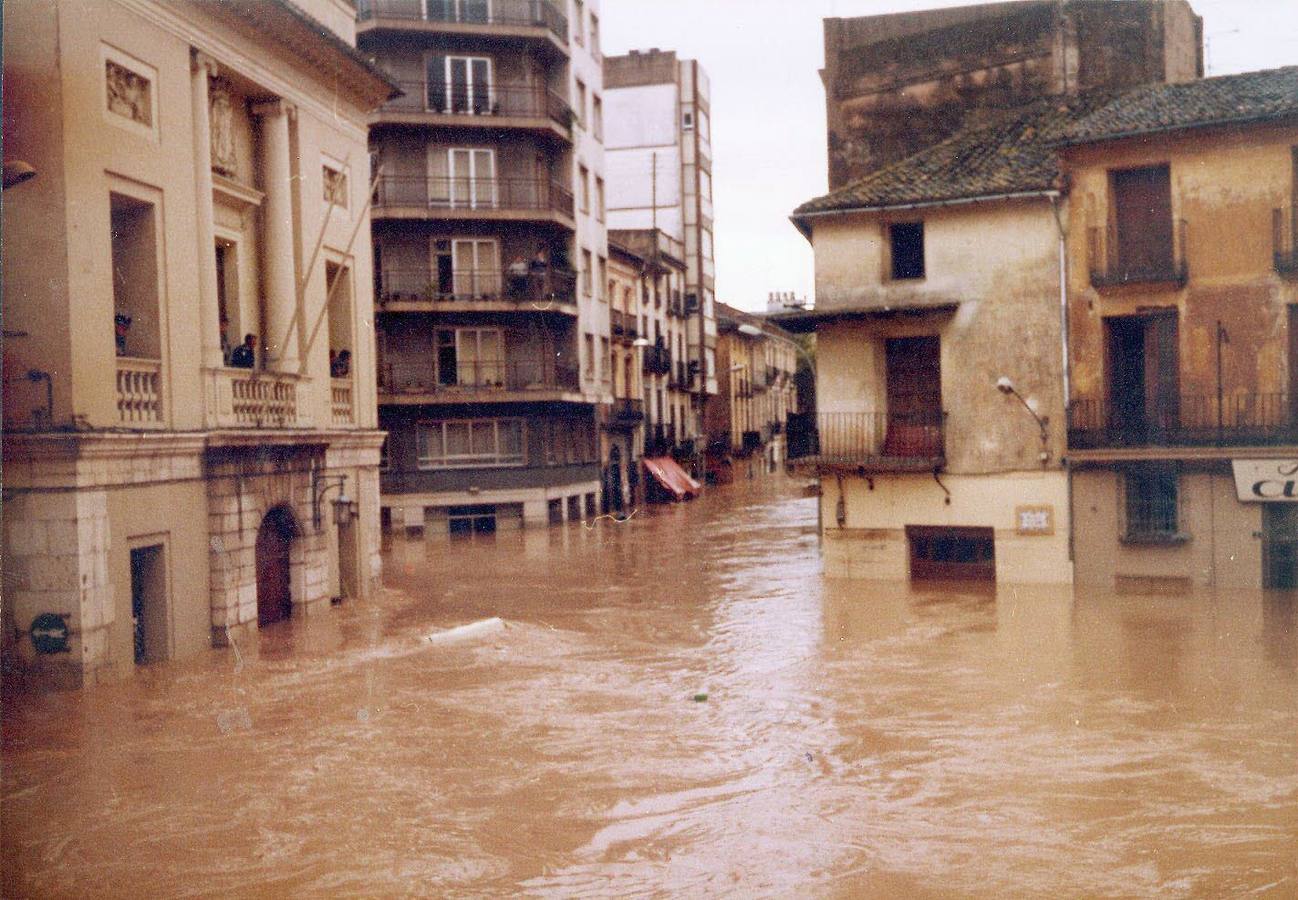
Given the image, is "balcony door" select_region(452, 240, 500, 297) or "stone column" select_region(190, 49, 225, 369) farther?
"balcony door" select_region(452, 240, 500, 297)

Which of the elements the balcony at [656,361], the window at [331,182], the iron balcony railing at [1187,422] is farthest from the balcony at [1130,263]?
the balcony at [656,361]

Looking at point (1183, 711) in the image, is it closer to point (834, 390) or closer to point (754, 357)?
point (834, 390)

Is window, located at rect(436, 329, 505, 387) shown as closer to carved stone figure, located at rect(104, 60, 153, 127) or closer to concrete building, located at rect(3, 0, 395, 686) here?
concrete building, located at rect(3, 0, 395, 686)

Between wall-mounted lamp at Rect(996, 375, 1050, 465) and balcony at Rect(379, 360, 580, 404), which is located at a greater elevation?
balcony at Rect(379, 360, 580, 404)

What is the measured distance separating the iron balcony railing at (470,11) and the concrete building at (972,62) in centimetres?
1435

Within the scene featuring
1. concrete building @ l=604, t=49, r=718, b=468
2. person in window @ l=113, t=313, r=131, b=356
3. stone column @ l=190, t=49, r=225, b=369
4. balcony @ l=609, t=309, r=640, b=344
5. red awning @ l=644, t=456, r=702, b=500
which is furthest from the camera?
concrete building @ l=604, t=49, r=718, b=468

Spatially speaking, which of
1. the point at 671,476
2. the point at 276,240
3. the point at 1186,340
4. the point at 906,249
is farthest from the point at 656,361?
the point at 276,240

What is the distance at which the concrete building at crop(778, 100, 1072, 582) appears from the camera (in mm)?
26203

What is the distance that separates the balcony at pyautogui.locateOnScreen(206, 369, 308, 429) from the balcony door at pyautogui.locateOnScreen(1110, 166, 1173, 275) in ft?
51.0

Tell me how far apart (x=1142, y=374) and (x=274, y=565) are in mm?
16550

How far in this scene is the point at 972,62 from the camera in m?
32.3

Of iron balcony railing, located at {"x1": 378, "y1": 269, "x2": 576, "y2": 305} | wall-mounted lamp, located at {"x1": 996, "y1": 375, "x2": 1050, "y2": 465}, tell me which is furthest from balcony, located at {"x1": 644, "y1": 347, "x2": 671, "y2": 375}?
wall-mounted lamp, located at {"x1": 996, "y1": 375, "x2": 1050, "y2": 465}

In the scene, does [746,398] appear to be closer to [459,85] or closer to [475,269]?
[475,269]

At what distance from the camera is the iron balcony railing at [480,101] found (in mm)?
43688
